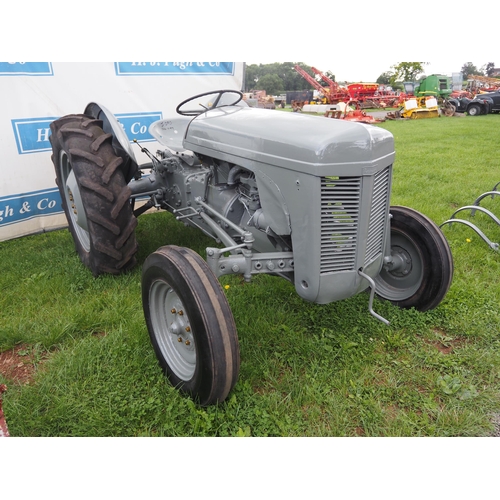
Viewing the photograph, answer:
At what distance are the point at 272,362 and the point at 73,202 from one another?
2.32m

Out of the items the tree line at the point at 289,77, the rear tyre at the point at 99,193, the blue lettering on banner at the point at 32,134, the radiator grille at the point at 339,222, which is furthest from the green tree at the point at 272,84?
the radiator grille at the point at 339,222

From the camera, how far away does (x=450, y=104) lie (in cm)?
2127

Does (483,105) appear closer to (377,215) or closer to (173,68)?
(173,68)

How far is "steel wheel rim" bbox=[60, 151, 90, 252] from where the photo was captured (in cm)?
334

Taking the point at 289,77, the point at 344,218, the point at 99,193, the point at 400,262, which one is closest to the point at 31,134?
the point at 99,193

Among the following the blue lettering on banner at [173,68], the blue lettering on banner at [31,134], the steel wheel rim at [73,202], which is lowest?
the steel wheel rim at [73,202]

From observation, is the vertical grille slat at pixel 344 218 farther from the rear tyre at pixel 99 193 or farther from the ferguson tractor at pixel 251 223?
the rear tyre at pixel 99 193

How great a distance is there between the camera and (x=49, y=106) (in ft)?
15.3

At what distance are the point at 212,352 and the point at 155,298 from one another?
675mm

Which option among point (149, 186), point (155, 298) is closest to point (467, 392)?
point (155, 298)

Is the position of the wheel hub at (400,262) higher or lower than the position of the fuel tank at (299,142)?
lower

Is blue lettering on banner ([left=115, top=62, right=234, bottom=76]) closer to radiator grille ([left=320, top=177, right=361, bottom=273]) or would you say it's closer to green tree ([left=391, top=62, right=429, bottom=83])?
radiator grille ([left=320, top=177, right=361, bottom=273])

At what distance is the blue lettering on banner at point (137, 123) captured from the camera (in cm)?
521

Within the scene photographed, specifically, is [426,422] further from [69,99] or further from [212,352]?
[69,99]
